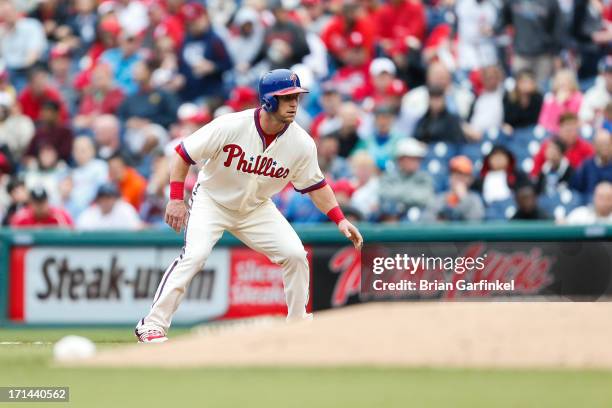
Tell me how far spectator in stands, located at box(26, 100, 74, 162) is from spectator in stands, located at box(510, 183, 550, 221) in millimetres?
5735

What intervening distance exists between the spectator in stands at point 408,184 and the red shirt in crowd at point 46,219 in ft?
10.6

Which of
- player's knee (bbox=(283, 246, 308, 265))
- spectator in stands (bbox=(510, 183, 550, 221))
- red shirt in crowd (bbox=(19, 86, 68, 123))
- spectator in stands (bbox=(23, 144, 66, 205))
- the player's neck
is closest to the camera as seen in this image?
the player's neck

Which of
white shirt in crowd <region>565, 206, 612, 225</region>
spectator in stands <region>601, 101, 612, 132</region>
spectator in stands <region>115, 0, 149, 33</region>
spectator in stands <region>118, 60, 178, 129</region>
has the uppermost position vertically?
spectator in stands <region>115, 0, 149, 33</region>

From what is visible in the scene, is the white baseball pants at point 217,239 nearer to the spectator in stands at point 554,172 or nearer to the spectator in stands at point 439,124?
the spectator in stands at point 554,172

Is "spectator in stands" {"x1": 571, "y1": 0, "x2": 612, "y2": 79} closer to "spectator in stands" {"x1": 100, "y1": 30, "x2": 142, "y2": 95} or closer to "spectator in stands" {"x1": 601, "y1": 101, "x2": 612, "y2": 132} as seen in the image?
"spectator in stands" {"x1": 601, "y1": 101, "x2": 612, "y2": 132}

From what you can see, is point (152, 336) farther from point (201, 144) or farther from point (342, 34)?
point (342, 34)

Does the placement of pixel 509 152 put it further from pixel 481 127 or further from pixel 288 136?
pixel 288 136

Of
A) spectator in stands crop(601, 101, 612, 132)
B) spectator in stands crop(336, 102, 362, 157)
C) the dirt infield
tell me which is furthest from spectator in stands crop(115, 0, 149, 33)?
the dirt infield

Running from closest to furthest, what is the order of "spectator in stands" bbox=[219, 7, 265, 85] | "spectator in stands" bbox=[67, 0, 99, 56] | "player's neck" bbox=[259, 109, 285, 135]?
"player's neck" bbox=[259, 109, 285, 135] → "spectator in stands" bbox=[219, 7, 265, 85] → "spectator in stands" bbox=[67, 0, 99, 56]

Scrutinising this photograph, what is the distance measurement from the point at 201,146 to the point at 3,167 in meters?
7.11

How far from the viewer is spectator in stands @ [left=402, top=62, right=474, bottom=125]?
14.4m

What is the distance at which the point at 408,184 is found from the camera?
13.1 meters

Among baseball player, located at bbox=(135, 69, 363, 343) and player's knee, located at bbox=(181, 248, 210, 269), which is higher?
baseball player, located at bbox=(135, 69, 363, 343)

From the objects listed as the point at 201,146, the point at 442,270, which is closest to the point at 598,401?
the point at 201,146
